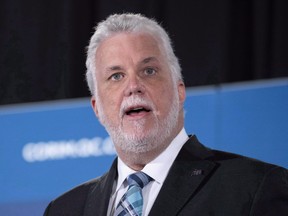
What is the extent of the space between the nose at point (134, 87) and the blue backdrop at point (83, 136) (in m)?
0.43

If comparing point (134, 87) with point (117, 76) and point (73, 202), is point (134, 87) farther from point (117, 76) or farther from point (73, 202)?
point (73, 202)

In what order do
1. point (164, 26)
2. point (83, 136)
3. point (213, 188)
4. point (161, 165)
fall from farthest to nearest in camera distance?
point (164, 26)
point (83, 136)
point (161, 165)
point (213, 188)

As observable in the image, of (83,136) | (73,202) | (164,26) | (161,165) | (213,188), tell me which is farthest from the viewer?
(164,26)

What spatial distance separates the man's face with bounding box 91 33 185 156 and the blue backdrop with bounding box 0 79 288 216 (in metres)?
0.26

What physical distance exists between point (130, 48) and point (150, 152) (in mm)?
310

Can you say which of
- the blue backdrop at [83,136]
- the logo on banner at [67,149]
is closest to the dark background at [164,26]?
the blue backdrop at [83,136]

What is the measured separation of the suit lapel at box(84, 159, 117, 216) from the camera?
181 centimetres

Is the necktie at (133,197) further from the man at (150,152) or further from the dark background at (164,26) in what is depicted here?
the dark background at (164,26)

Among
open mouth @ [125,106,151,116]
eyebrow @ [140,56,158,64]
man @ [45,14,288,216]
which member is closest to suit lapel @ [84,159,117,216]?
man @ [45,14,288,216]

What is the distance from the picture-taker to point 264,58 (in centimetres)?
274

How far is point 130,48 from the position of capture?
1837 millimetres

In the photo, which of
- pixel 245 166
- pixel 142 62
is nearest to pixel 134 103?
A: pixel 142 62

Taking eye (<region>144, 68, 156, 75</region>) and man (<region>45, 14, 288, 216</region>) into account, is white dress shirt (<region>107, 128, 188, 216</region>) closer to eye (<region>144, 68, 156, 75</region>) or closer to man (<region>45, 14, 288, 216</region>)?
man (<region>45, 14, 288, 216</region>)

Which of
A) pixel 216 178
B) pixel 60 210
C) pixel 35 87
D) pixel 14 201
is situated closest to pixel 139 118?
pixel 216 178
